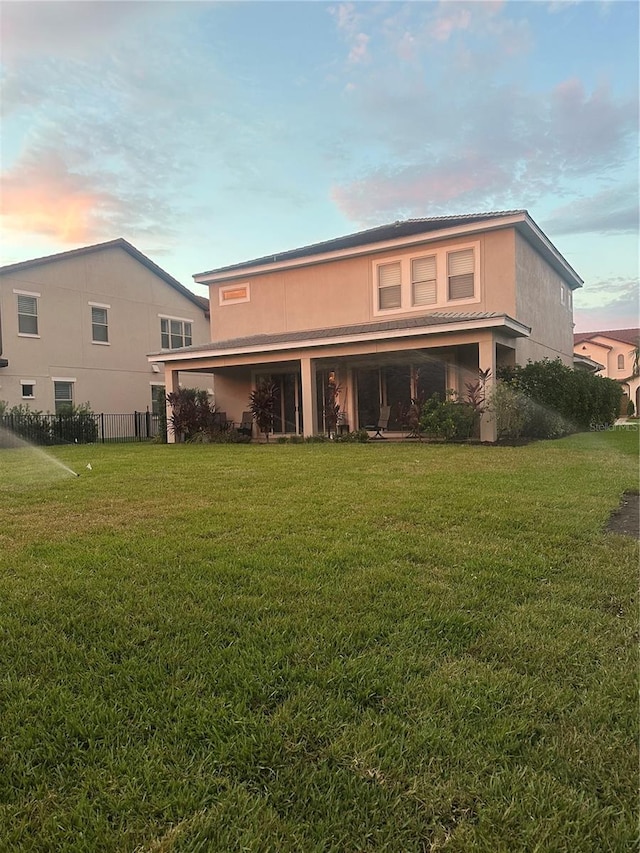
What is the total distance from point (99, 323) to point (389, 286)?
12989 mm

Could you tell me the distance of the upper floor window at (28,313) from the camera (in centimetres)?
2016

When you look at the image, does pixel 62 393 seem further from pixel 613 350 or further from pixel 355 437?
pixel 613 350

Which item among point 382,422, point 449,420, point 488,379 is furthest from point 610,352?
point 449,420

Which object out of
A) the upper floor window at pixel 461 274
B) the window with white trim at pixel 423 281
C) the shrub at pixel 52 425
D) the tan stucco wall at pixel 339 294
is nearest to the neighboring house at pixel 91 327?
the shrub at pixel 52 425

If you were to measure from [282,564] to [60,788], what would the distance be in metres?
2.13

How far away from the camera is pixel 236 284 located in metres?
19.4

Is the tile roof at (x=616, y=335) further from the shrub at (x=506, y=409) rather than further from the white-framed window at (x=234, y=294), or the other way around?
the shrub at (x=506, y=409)

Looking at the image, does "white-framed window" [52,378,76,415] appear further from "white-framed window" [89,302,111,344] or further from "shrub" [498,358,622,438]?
"shrub" [498,358,622,438]

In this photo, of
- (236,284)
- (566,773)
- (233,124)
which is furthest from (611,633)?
(236,284)

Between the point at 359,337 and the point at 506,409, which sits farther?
the point at 359,337

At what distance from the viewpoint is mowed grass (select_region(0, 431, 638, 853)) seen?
170cm

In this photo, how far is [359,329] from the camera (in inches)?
605

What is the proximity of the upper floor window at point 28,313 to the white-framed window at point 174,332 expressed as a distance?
593cm

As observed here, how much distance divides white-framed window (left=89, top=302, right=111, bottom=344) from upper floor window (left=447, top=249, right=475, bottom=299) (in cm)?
1473
